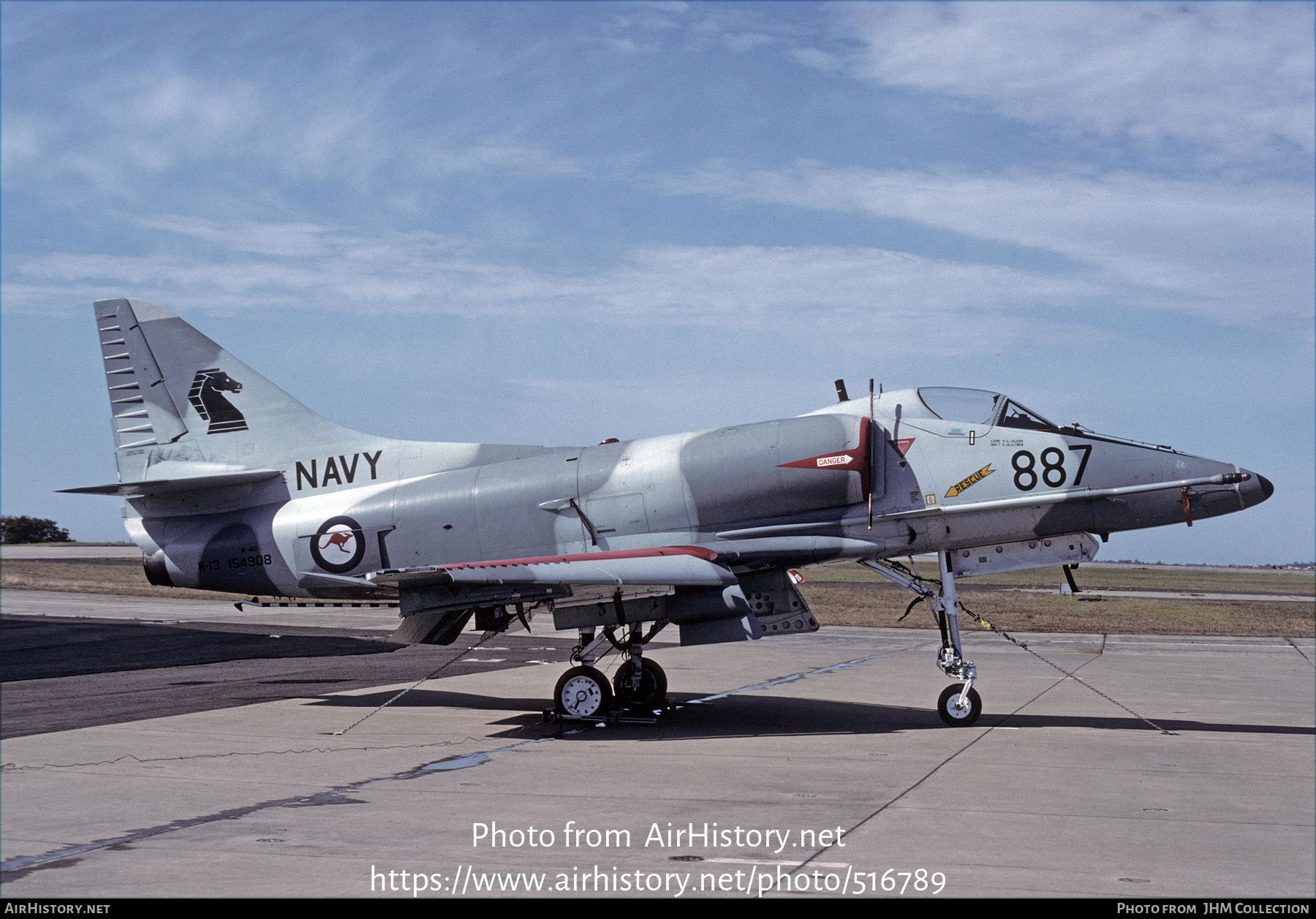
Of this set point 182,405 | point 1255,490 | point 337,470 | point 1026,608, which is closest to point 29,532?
point 182,405

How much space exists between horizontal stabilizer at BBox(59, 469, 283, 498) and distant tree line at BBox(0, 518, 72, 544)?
1.04 m

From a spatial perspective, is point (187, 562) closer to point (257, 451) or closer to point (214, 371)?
point (257, 451)

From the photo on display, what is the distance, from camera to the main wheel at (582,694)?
1348cm

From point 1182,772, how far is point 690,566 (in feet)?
17.4

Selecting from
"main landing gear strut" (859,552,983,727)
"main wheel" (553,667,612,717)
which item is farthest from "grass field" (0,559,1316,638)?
"main wheel" (553,667,612,717)

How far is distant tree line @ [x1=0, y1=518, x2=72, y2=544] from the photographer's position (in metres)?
13.6

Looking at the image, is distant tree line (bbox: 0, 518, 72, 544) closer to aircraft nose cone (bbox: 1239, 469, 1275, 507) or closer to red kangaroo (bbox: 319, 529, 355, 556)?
red kangaroo (bbox: 319, 529, 355, 556)

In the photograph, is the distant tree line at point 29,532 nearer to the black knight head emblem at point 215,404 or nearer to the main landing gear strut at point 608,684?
the black knight head emblem at point 215,404

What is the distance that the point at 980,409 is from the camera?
13609 millimetres

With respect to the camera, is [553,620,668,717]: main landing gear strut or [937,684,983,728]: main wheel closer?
[937,684,983,728]: main wheel

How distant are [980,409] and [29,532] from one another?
44.9 feet

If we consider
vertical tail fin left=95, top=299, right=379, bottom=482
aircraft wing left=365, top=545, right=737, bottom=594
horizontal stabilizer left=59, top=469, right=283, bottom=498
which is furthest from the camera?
vertical tail fin left=95, top=299, right=379, bottom=482

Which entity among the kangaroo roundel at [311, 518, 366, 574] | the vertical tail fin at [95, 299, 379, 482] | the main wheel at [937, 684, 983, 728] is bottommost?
the main wheel at [937, 684, 983, 728]

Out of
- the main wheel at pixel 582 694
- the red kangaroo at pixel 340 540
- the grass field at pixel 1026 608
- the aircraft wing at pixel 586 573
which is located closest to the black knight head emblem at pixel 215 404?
the red kangaroo at pixel 340 540
